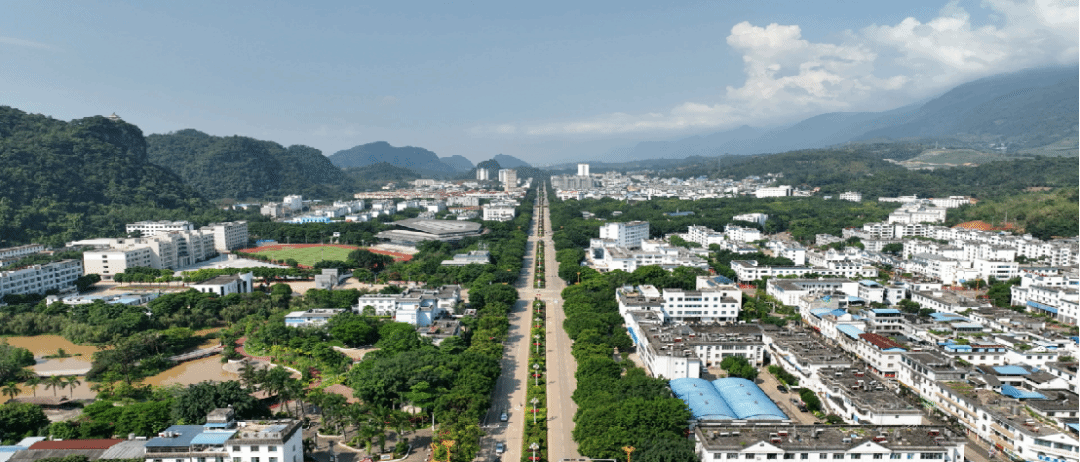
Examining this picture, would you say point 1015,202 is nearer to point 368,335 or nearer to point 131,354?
point 368,335

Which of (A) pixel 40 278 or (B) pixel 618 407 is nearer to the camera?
(B) pixel 618 407

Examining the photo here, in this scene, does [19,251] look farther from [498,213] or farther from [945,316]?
[945,316]

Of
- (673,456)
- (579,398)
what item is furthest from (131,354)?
(673,456)

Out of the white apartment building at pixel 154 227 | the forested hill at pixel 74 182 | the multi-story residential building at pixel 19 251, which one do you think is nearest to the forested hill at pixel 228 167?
the forested hill at pixel 74 182

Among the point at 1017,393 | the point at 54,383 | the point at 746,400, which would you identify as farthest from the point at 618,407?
the point at 54,383

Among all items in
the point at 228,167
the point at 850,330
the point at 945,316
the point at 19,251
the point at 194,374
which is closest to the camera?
the point at 194,374

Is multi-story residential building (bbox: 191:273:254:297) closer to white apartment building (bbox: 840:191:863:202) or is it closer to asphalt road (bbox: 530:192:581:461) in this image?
asphalt road (bbox: 530:192:581:461)
